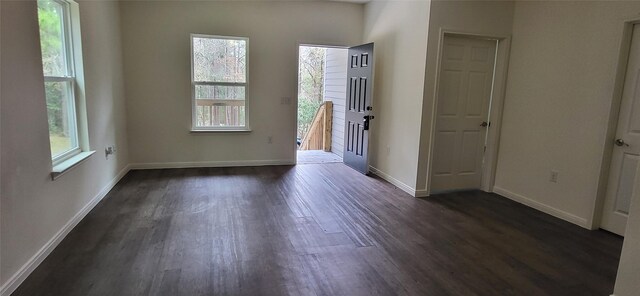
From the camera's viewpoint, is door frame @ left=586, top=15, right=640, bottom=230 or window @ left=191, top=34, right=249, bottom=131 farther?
window @ left=191, top=34, right=249, bottom=131

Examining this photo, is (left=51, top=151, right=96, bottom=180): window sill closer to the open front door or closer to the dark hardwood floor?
the dark hardwood floor

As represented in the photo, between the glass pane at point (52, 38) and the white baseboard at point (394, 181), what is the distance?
368cm

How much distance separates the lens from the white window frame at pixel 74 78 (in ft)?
10.3

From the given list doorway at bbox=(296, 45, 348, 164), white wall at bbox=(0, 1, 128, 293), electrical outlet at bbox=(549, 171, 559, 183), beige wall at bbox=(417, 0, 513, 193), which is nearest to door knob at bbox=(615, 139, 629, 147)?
electrical outlet at bbox=(549, 171, 559, 183)

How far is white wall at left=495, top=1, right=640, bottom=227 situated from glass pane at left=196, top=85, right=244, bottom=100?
3624 millimetres

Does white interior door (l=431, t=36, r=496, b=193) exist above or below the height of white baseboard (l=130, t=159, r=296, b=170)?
above

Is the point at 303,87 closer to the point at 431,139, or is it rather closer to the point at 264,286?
the point at 431,139

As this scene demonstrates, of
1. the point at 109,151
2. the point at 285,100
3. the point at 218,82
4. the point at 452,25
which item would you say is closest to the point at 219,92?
the point at 218,82

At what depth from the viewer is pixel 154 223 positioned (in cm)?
318

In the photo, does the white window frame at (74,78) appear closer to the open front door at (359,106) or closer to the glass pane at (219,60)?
the glass pane at (219,60)

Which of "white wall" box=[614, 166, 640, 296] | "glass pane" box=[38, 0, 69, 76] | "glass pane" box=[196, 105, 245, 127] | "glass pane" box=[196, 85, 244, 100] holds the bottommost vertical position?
"white wall" box=[614, 166, 640, 296]

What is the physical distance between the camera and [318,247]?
2783 millimetres

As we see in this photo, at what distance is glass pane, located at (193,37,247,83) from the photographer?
16.9 ft

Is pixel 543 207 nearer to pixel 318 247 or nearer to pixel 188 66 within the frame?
pixel 318 247
